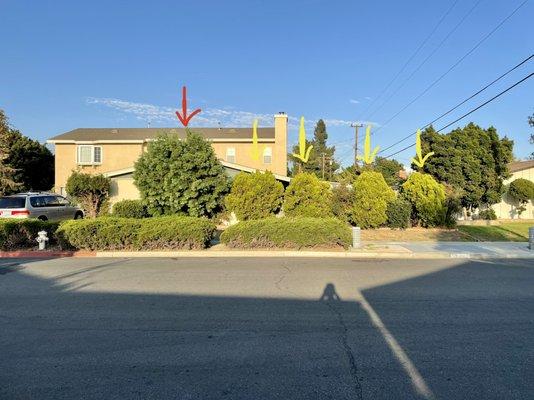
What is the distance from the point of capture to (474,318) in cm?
680

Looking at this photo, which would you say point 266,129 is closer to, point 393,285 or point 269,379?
point 393,285

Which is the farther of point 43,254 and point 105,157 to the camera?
point 105,157

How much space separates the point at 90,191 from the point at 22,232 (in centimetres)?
982

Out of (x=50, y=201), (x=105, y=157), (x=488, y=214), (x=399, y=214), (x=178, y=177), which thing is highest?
(x=105, y=157)

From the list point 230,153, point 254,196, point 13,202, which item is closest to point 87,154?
point 230,153

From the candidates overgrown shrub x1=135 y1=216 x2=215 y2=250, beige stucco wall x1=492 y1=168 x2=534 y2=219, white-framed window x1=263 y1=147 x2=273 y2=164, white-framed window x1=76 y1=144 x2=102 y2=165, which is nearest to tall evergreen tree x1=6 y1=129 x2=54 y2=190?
white-framed window x1=76 y1=144 x2=102 y2=165

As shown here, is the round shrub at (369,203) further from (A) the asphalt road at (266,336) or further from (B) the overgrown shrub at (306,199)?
(A) the asphalt road at (266,336)

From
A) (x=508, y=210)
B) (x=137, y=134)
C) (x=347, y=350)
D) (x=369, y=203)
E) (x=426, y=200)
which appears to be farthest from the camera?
(x=137, y=134)

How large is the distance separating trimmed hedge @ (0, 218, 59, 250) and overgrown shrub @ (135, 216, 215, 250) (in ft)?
10.4

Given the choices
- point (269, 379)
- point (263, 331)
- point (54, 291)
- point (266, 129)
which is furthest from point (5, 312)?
point (266, 129)

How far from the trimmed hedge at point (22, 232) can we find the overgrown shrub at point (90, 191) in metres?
9.30

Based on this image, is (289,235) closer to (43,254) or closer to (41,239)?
(43,254)

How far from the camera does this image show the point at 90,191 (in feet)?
83.4

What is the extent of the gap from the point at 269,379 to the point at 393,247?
12876 millimetres
